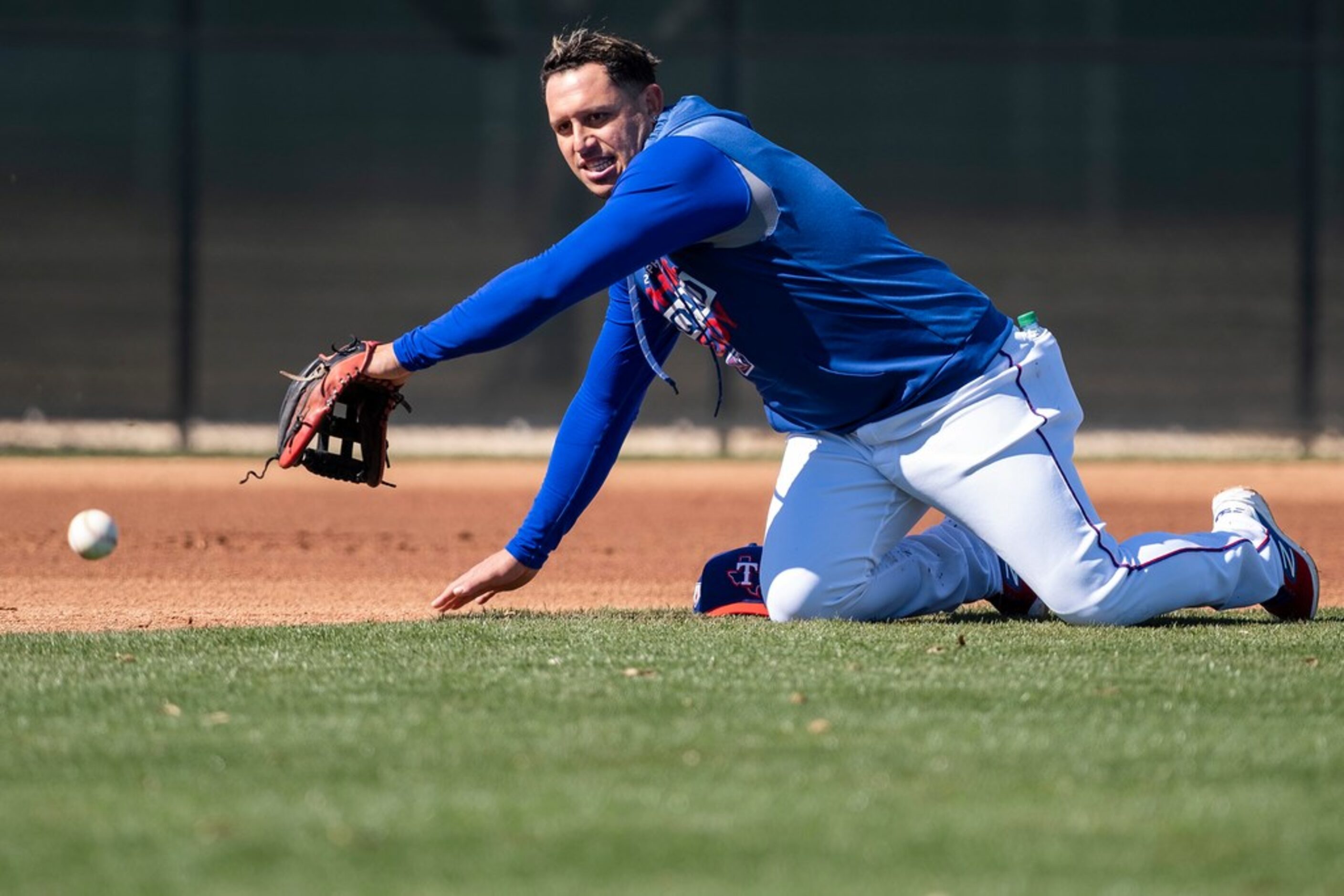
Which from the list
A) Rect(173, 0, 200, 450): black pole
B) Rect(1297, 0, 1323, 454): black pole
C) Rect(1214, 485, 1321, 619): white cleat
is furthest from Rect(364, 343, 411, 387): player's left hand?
Rect(1297, 0, 1323, 454): black pole

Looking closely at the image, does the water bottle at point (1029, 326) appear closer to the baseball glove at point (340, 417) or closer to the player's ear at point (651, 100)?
the player's ear at point (651, 100)

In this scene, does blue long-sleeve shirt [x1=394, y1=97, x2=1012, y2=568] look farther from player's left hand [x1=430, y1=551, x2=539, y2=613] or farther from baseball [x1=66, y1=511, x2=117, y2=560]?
baseball [x1=66, y1=511, x2=117, y2=560]

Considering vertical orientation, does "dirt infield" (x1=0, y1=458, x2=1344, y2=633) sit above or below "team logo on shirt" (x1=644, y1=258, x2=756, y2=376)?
below

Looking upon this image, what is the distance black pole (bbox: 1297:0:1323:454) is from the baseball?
26.3 ft

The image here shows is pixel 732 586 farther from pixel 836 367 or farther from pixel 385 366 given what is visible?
pixel 385 366

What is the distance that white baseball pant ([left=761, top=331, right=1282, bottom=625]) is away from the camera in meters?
4.12

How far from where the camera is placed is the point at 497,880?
7.22 ft

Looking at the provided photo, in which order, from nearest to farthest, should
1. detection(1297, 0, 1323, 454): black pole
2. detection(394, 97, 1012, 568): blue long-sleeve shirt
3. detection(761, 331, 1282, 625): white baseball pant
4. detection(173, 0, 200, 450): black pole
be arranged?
detection(394, 97, 1012, 568): blue long-sleeve shirt < detection(761, 331, 1282, 625): white baseball pant < detection(173, 0, 200, 450): black pole < detection(1297, 0, 1323, 454): black pole

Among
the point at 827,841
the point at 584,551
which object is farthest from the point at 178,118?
the point at 827,841

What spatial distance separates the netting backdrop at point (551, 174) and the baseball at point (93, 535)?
545 cm

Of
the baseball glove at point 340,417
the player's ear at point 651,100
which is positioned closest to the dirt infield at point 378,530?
the baseball glove at point 340,417

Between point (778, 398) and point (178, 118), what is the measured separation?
7751 millimetres

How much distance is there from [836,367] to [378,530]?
Result: 11.6ft

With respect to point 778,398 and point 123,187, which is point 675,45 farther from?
point 778,398
